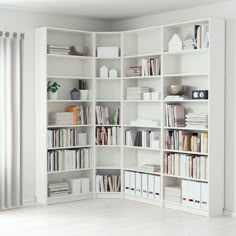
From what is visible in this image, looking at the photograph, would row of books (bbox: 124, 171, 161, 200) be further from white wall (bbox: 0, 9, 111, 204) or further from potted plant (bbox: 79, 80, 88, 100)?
white wall (bbox: 0, 9, 111, 204)

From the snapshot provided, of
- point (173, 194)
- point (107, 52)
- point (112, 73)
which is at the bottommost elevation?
point (173, 194)

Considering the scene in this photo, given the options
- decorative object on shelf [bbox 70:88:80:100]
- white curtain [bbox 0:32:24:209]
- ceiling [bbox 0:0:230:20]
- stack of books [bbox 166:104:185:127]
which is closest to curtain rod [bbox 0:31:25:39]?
white curtain [bbox 0:32:24:209]

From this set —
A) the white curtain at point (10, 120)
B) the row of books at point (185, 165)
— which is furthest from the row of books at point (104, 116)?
the white curtain at point (10, 120)

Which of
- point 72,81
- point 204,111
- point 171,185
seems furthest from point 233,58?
point 72,81

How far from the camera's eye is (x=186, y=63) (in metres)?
6.77

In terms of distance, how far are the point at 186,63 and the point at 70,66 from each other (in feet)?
5.48

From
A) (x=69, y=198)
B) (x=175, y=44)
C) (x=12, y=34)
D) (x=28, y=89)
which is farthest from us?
(x=69, y=198)

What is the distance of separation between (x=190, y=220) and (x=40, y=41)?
9.84ft

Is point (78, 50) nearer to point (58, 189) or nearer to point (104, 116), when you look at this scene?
point (104, 116)

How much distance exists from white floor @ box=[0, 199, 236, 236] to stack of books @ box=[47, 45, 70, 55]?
2.04 metres

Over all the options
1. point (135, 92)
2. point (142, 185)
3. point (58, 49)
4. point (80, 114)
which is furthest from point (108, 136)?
A: point (58, 49)

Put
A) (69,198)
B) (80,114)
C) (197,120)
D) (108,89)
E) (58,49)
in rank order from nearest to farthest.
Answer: (197,120)
(58,49)
(69,198)
(80,114)
(108,89)

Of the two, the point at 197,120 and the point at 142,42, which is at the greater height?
the point at 142,42

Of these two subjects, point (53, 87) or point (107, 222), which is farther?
point (53, 87)
